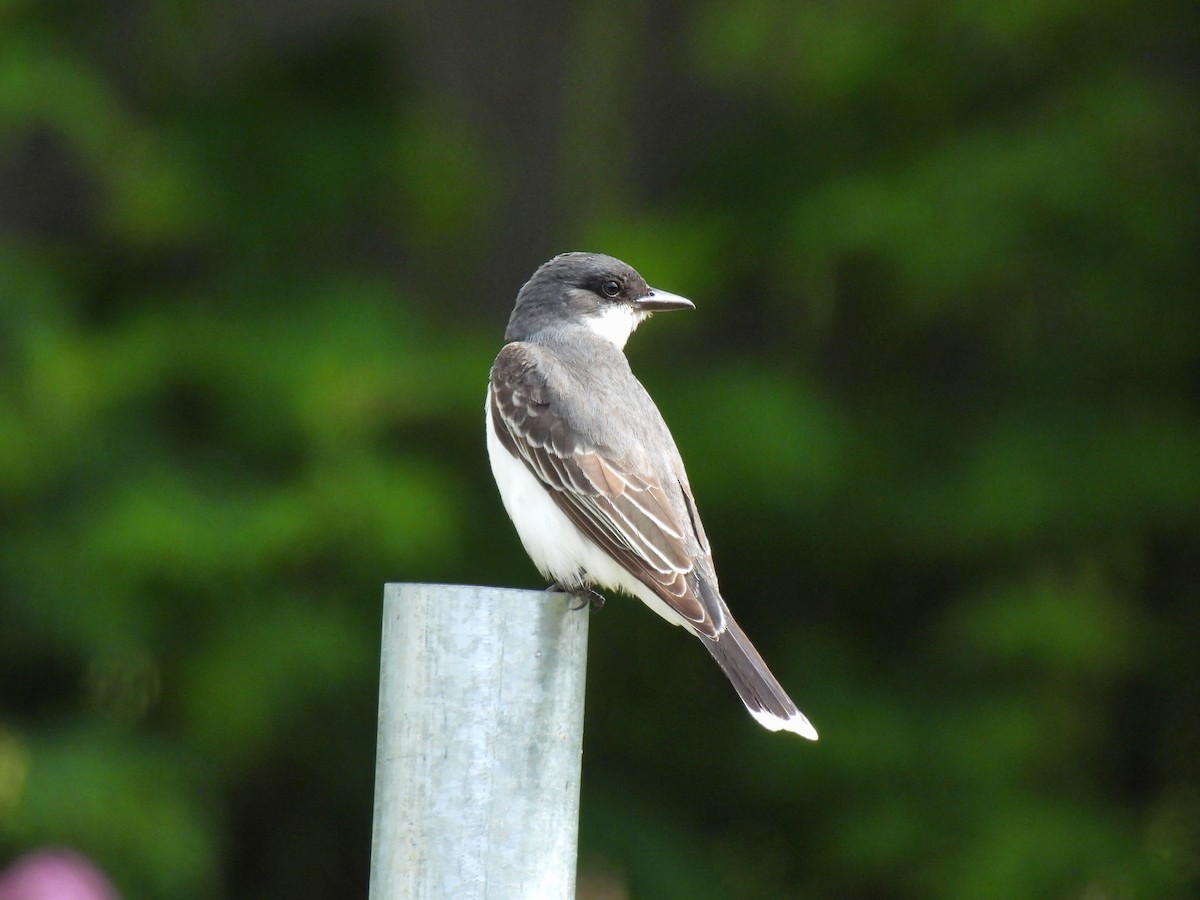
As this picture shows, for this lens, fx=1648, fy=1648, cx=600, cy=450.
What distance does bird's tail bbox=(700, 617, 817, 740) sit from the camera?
3258mm

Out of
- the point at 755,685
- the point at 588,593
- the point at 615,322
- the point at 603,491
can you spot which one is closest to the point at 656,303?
the point at 615,322

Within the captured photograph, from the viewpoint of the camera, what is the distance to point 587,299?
463 cm

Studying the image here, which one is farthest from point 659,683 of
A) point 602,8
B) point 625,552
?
point 625,552

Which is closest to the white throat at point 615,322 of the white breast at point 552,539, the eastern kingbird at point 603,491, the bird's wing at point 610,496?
the eastern kingbird at point 603,491

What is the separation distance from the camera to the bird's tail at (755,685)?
326 cm

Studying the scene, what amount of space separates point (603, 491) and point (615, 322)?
3.30 ft

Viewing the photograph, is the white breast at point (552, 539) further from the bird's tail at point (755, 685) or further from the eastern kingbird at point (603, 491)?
the bird's tail at point (755, 685)

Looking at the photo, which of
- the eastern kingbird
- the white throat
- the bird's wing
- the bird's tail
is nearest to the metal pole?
the bird's tail

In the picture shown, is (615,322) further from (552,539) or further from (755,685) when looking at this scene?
(755,685)

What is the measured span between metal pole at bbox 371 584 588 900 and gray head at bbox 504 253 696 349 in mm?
2120

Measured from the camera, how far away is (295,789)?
7.39 metres

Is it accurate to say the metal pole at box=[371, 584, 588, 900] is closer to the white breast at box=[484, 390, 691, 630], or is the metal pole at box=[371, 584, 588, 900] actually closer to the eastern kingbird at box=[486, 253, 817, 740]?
the eastern kingbird at box=[486, 253, 817, 740]

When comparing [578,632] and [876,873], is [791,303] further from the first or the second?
[578,632]

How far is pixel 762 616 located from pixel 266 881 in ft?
8.33
